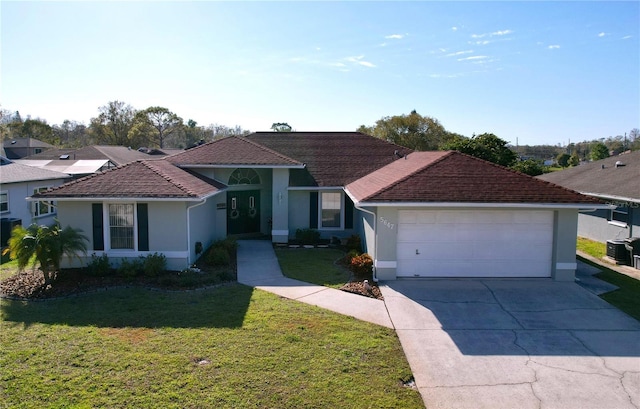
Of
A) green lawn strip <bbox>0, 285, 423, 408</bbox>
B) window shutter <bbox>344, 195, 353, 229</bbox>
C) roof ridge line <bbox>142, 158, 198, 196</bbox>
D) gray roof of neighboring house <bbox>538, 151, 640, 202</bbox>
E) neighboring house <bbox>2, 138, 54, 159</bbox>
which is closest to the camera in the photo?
green lawn strip <bbox>0, 285, 423, 408</bbox>

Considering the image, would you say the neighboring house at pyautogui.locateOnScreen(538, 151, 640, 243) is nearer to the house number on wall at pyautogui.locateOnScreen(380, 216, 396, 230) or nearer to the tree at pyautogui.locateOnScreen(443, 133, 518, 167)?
the tree at pyautogui.locateOnScreen(443, 133, 518, 167)

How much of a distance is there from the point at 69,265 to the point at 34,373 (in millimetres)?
7085

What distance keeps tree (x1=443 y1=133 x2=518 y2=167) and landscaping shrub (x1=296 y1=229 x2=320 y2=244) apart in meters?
13.7

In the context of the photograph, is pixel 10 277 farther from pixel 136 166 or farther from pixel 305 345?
pixel 305 345

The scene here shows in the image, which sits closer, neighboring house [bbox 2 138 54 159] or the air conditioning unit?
the air conditioning unit

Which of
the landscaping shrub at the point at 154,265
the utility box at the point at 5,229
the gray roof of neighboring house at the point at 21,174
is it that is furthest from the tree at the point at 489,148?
the utility box at the point at 5,229

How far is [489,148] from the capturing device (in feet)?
91.0

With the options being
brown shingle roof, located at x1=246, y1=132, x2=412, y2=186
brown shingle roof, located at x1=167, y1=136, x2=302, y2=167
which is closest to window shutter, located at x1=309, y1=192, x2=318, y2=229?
brown shingle roof, located at x1=246, y1=132, x2=412, y2=186

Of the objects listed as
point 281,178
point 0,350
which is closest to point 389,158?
point 281,178

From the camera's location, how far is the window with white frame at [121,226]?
529 inches

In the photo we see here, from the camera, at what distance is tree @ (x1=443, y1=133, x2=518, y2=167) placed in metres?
27.6

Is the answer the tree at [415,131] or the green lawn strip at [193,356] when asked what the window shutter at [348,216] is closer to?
the green lawn strip at [193,356]

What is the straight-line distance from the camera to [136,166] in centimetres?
1499

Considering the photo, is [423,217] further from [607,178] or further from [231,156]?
[607,178]
